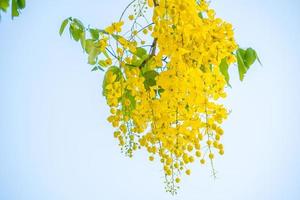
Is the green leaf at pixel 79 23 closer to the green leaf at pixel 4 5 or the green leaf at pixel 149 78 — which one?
the green leaf at pixel 149 78

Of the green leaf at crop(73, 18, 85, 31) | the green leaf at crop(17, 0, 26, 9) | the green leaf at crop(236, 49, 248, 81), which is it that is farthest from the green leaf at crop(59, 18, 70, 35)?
the green leaf at crop(236, 49, 248, 81)

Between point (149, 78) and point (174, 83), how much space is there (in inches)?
5.1

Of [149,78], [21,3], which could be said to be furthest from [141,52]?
[21,3]

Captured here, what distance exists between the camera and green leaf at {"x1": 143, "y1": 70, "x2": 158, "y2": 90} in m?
1.41

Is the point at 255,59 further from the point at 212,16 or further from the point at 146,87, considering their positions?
the point at 146,87

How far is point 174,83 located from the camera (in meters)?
1.31

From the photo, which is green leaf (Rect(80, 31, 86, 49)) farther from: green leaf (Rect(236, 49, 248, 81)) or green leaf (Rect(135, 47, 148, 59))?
green leaf (Rect(236, 49, 248, 81))

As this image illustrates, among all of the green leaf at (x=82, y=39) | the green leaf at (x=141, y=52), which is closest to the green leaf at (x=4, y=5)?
the green leaf at (x=82, y=39)

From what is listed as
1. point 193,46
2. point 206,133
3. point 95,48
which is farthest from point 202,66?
point 95,48

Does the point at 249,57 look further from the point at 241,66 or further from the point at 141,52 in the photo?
the point at 141,52

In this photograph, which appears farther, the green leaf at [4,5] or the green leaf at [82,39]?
the green leaf at [82,39]

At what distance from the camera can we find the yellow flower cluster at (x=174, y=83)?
1310 mm

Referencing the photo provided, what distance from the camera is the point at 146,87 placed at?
1.42 m

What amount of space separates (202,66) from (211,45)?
10 cm
